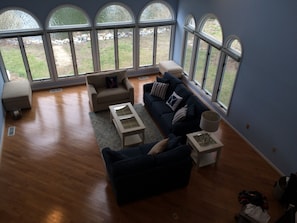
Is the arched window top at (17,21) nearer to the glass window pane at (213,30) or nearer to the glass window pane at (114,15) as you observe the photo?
the glass window pane at (114,15)

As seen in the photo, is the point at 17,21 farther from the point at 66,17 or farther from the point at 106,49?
the point at 106,49

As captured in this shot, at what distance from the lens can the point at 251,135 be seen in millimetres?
5977

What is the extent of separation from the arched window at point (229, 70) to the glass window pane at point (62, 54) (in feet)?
15.3

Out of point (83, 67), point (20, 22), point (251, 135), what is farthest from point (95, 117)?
point (251, 135)

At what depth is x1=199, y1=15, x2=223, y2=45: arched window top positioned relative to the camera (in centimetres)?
669

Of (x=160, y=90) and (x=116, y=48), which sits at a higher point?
(x=116, y=48)

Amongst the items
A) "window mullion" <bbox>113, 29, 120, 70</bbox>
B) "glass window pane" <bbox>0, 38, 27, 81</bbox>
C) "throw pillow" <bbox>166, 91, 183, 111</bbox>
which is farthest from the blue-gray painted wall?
"window mullion" <bbox>113, 29, 120, 70</bbox>

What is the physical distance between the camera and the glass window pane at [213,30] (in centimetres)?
669

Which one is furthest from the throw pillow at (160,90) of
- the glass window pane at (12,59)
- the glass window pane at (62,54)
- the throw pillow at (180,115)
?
the glass window pane at (12,59)

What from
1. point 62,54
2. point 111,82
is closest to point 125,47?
point 111,82

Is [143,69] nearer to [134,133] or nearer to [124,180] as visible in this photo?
[134,133]

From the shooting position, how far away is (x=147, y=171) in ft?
14.1

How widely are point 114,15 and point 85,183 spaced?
Result: 533 cm

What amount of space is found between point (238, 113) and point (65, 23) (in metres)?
5.52
